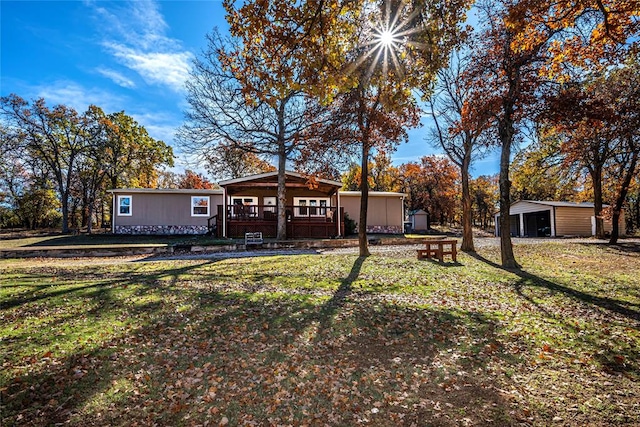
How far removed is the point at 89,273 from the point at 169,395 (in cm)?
720

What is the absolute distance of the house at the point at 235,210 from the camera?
20.1m

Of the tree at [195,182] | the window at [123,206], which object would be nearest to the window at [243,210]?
the window at [123,206]

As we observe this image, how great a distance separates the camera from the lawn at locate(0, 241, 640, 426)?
3.05 meters

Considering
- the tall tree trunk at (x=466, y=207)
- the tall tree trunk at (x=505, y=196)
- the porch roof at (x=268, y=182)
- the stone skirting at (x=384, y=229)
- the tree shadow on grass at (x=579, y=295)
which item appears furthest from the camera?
the stone skirting at (x=384, y=229)

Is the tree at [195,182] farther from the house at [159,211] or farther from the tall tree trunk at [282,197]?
the tall tree trunk at [282,197]

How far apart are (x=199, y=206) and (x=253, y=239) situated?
8.42 m

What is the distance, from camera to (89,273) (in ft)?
28.6

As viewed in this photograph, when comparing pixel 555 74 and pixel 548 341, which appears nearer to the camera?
pixel 548 341

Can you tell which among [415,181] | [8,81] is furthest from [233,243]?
[415,181]

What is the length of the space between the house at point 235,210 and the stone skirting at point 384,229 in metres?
2.27

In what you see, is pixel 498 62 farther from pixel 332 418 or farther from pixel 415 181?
pixel 415 181

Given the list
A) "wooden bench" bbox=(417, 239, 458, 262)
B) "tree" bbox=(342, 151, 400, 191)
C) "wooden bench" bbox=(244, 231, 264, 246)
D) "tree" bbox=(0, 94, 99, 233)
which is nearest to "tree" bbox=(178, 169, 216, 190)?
"tree" bbox=(0, 94, 99, 233)

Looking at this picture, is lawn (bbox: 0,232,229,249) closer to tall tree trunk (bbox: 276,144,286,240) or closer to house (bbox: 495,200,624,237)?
tall tree trunk (bbox: 276,144,286,240)

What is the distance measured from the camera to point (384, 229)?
25578mm
